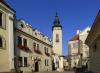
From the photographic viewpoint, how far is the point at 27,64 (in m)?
41.0

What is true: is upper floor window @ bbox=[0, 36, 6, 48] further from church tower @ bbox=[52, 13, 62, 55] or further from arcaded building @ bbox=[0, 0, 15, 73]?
church tower @ bbox=[52, 13, 62, 55]

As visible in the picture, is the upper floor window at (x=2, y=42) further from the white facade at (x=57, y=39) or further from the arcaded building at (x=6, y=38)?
the white facade at (x=57, y=39)

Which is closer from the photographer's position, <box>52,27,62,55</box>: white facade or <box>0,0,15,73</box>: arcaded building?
<box>0,0,15,73</box>: arcaded building

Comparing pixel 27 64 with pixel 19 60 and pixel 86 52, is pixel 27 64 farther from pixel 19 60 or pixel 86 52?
pixel 86 52

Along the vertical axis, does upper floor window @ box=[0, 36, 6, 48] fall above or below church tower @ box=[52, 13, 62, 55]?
below

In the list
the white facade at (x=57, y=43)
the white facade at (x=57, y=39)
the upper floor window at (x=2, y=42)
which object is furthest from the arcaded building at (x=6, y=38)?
the white facade at (x=57, y=43)

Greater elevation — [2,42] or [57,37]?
[57,37]

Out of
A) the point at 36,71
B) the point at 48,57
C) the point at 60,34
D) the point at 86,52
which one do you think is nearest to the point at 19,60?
the point at 36,71

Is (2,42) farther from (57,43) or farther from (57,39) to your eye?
(57,39)

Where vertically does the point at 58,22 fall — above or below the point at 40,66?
above

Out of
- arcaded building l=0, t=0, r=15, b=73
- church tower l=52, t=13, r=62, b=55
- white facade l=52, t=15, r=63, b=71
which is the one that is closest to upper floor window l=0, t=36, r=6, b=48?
arcaded building l=0, t=0, r=15, b=73

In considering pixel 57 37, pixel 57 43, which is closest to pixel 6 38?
pixel 57 43

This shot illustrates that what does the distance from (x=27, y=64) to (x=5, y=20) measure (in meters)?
12.3

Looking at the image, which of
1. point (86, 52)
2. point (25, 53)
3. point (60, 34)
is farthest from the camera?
point (86, 52)
